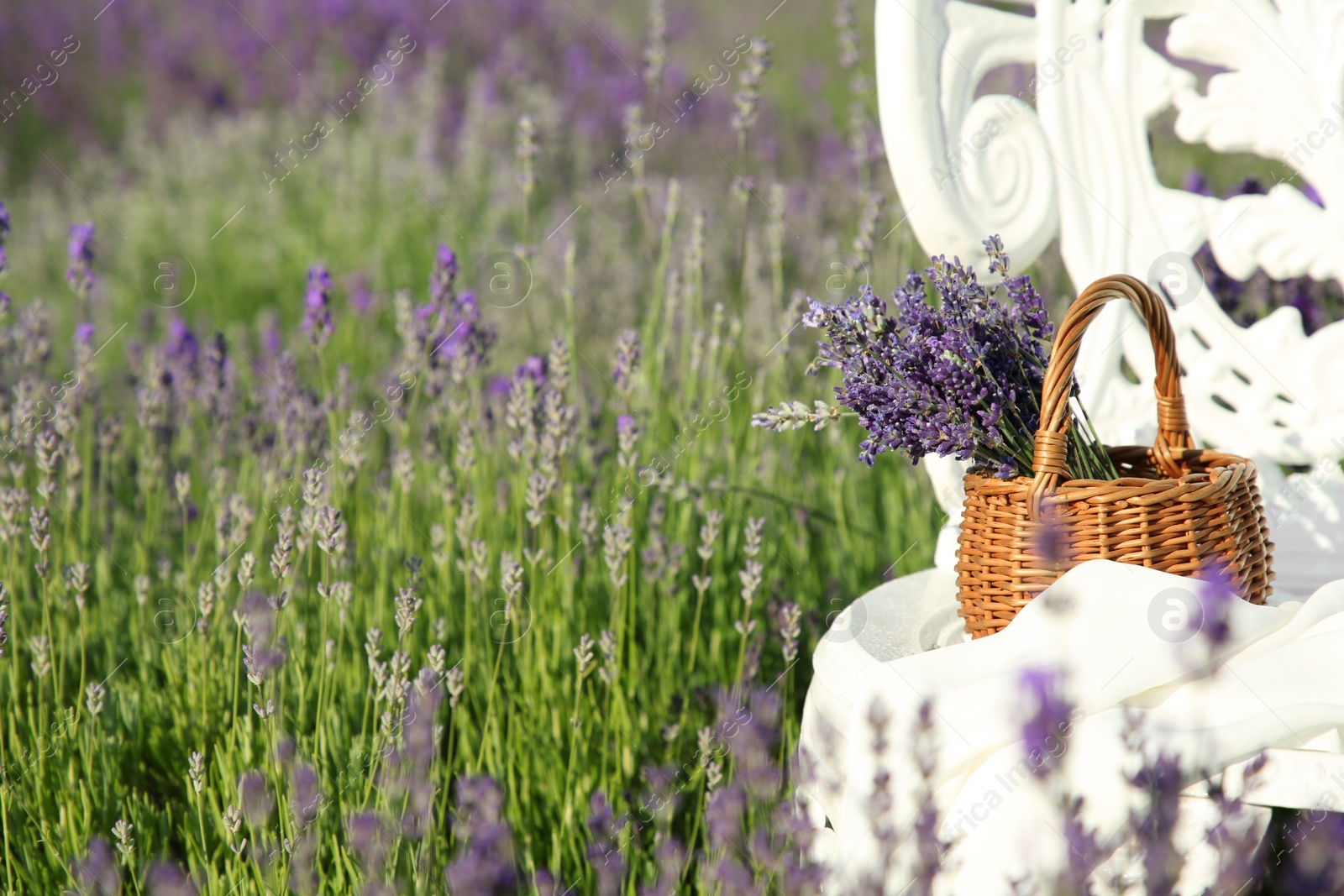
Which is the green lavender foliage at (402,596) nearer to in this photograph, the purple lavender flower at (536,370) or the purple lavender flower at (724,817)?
the purple lavender flower at (536,370)

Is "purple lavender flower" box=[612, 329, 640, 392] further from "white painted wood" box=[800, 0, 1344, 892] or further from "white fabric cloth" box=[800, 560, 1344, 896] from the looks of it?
"white fabric cloth" box=[800, 560, 1344, 896]

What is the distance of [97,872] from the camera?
1.15m

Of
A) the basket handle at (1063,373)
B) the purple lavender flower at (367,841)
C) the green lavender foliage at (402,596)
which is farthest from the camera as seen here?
the green lavender foliage at (402,596)

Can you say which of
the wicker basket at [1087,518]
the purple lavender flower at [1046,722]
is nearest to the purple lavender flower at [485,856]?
the purple lavender flower at [1046,722]

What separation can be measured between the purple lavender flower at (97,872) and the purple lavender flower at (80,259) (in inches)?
41.6

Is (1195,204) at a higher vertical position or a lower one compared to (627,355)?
lower

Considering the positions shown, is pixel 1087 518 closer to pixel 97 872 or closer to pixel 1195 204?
pixel 1195 204

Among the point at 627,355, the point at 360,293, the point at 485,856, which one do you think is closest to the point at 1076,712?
the point at 485,856

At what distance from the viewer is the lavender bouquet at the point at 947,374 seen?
1.30 meters

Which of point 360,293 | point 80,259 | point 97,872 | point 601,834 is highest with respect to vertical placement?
point 80,259

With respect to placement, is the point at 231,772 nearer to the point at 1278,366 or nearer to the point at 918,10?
the point at 918,10

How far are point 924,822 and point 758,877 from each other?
0.35 m

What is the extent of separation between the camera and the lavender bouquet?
1.30 metres

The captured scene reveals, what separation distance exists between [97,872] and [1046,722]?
3.33 feet
